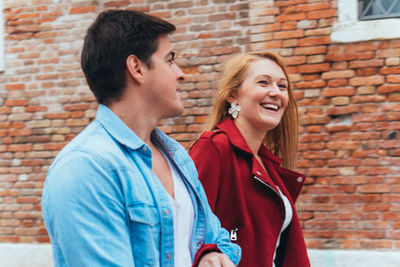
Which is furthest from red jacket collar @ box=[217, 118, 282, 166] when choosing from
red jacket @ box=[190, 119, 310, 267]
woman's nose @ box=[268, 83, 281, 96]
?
woman's nose @ box=[268, 83, 281, 96]

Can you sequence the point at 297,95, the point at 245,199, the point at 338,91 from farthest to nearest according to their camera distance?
the point at 297,95 < the point at 338,91 < the point at 245,199

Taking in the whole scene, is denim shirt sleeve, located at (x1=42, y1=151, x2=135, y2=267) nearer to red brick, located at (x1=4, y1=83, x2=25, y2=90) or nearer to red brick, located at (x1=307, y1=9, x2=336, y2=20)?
red brick, located at (x1=307, y1=9, x2=336, y2=20)

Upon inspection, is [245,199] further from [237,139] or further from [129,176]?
[129,176]

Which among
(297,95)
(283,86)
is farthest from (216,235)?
(297,95)

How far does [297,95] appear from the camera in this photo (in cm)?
540

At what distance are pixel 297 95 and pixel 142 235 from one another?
13.0 feet

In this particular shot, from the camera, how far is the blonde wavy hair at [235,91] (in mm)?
3246

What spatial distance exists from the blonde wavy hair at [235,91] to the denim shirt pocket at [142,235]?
5.41ft

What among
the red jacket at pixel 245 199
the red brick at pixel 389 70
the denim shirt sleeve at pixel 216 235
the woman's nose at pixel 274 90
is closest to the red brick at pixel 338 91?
the red brick at pixel 389 70

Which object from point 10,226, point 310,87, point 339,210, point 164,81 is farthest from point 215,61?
point 164,81

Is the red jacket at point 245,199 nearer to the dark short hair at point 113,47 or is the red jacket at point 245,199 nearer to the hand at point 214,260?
the hand at point 214,260

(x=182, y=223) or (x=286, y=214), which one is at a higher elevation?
(x=182, y=223)

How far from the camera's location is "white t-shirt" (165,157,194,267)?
1.84 meters

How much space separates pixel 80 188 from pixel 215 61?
174 inches
